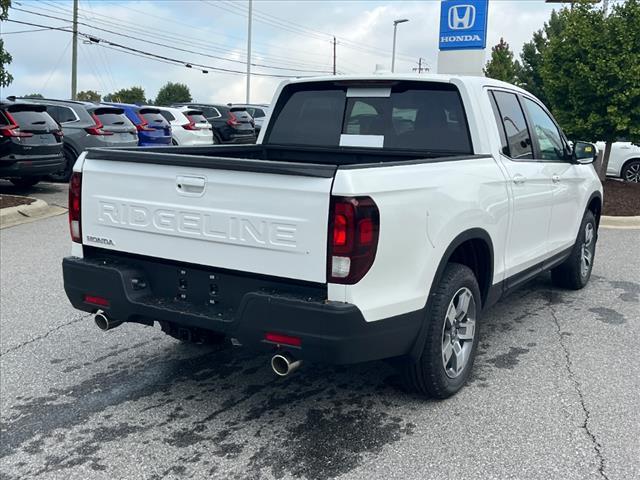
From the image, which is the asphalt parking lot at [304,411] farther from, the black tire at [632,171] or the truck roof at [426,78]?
the black tire at [632,171]

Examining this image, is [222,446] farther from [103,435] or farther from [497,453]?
[497,453]

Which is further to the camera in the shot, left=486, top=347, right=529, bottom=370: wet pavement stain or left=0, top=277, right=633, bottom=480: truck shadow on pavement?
left=486, top=347, right=529, bottom=370: wet pavement stain

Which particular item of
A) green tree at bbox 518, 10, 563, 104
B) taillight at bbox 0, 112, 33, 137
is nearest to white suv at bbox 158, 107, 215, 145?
taillight at bbox 0, 112, 33, 137

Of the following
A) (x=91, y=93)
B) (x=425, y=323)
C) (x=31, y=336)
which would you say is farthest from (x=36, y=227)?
(x=91, y=93)

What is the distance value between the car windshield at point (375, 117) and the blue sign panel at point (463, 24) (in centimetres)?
1304

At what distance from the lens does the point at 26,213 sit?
35.2 ft

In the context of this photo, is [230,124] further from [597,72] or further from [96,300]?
[96,300]

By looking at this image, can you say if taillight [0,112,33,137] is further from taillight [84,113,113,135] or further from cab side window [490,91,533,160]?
cab side window [490,91,533,160]

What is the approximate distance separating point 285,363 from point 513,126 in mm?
2739

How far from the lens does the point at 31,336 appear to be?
16.9 ft

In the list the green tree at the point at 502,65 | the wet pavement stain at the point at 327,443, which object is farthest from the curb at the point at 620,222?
the green tree at the point at 502,65

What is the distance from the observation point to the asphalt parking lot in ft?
10.6

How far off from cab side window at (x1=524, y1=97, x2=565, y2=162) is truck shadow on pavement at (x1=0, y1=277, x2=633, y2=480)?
1.62 m

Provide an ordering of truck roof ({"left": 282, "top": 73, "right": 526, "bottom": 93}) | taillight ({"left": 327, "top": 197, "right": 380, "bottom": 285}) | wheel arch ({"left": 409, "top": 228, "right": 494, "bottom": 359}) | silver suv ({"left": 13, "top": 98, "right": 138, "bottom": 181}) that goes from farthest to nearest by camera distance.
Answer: silver suv ({"left": 13, "top": 98, "right": 138, "bottom": 181}) → truck roof ({"left": 282, "top": 73, "right": 526, "bottom": 93}) → wheel arch ({"left": 409, "top": 228, "right": 494, "bottom": 359}) → taillight ({"left": 327, "top": 197, "right": 380, "bottom": 285})
